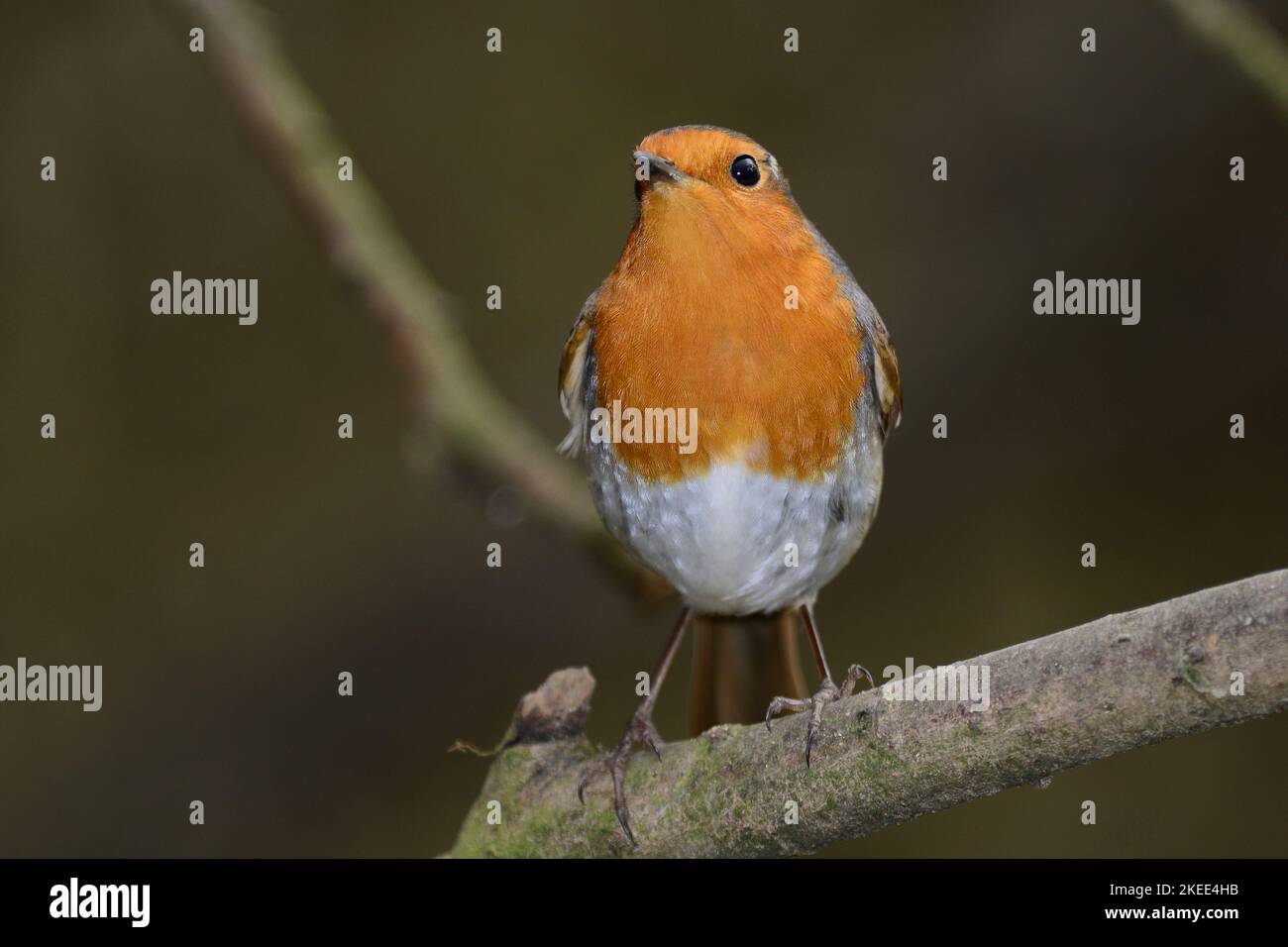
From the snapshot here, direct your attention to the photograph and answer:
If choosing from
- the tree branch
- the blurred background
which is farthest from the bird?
the blurred background

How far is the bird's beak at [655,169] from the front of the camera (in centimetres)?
335

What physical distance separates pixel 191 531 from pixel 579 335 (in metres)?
3.09

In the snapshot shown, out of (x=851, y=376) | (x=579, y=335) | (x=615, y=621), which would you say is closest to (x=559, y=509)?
(x=579, y=335)

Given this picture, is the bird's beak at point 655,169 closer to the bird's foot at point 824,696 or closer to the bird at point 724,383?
the bird at point 724,383

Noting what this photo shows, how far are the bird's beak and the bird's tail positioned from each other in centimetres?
148

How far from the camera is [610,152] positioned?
6707 millimetres

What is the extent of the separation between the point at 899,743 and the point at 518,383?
404cm

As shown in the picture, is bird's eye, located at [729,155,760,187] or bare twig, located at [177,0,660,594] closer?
bird's eye, located at [729,155,760,187]

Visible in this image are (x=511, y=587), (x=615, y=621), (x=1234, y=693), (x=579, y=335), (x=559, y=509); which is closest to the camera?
(x=1234, y=693)

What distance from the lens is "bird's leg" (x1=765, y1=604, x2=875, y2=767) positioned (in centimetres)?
277

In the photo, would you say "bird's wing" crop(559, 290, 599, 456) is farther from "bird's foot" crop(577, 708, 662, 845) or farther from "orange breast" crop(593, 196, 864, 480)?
"bird's foot" crop(577, 708, 662, 845)

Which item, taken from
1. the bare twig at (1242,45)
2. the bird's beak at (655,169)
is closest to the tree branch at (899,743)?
the bird's beak at (655,169)

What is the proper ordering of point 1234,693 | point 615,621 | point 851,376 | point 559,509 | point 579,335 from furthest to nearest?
1. point 615,621
2. point 559,509
3. point 579,335
4. point 851,376
5. point 1234,693

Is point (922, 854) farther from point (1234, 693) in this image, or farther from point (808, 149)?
point (1234, 693)
